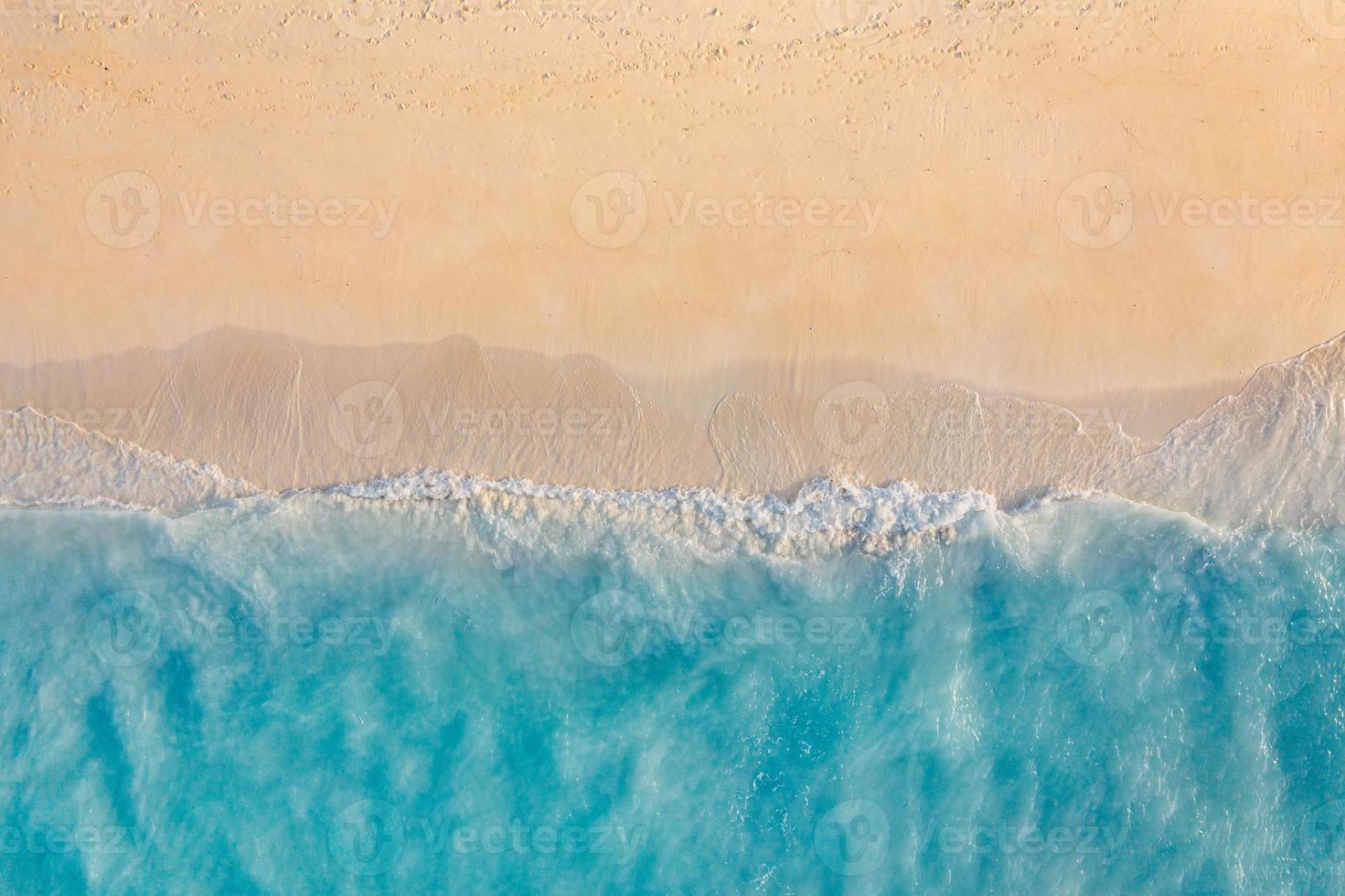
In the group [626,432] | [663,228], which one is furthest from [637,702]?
[663,228]

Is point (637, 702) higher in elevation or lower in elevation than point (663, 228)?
lower

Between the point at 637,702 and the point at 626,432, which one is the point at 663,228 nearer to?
the point at 626,432

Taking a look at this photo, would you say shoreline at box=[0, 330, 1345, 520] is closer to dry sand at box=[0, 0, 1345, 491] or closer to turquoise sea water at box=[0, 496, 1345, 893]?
dry sand at box=[0, 0, 1345, 491]

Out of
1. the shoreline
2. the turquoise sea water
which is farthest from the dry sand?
the turquoise sea water

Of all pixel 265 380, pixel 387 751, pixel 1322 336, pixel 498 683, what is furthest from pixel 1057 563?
pixel 265 380

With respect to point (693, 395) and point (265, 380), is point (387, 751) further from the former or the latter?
point (693, 395)

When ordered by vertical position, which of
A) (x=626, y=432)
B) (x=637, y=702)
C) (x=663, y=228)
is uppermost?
(x=663, y=228)
